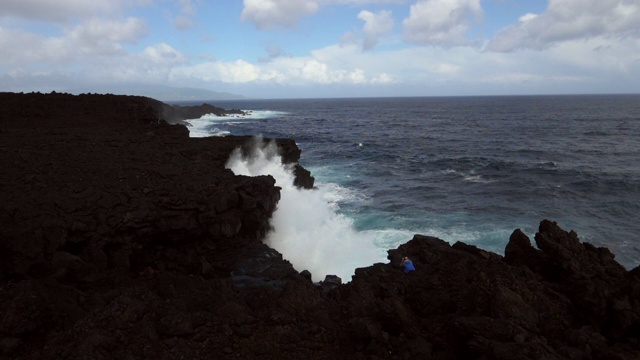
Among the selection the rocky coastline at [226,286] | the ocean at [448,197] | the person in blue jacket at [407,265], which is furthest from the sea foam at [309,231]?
the person in blue jacket at [407,265]

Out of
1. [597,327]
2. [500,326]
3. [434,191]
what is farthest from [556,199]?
[500,326]

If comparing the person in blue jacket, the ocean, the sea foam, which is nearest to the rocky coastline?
the person in blue jacket

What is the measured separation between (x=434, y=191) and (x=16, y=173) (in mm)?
26055

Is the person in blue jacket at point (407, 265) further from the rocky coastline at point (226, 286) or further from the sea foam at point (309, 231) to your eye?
the sea foam at point (309, 231)

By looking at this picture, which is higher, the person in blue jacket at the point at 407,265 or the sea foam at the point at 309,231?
the person in blue jacket at the point at 407,265

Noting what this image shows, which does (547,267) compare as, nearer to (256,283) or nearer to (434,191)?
(256,283)

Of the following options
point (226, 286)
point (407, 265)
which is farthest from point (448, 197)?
point (226, 286)

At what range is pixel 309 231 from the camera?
1934 centimetres

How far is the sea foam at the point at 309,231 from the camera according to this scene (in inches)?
669

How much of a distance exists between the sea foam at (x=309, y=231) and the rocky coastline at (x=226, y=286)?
2480 millimetres

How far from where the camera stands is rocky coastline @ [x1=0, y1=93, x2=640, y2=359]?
291 inches

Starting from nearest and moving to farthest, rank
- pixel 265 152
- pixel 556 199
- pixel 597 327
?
pixel 597 327 → pixel 265 152 → pixel 556 199

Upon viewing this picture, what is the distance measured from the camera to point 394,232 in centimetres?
2153

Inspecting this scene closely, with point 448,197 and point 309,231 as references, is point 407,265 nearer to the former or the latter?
point 309,231
